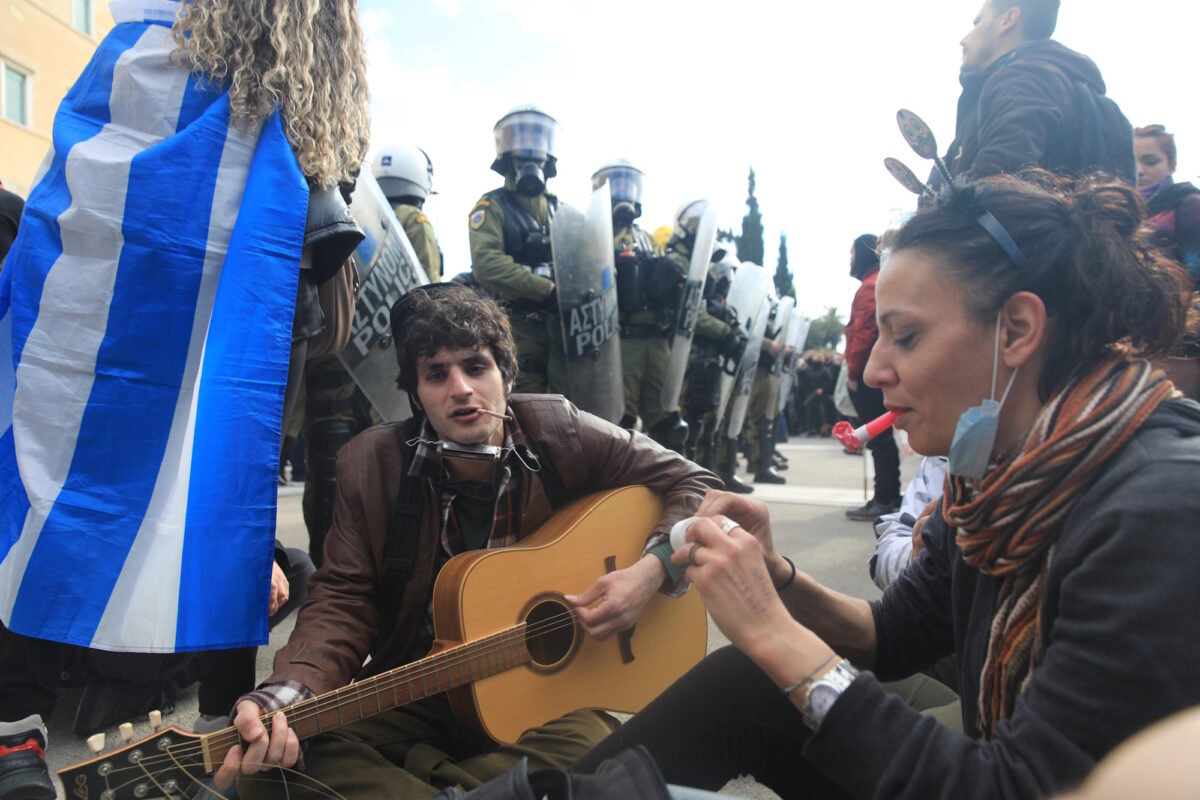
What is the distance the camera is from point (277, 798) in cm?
128

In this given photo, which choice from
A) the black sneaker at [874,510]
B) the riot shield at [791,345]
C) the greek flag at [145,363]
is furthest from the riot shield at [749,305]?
the greek flag at [145,363]

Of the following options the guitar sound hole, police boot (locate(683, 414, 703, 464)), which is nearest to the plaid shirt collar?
the guitar sound hole

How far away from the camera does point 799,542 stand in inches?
179

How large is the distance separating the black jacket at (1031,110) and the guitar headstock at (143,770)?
2.33m

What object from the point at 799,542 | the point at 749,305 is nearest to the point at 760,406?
the point at 749,305

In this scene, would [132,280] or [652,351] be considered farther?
[652,351]

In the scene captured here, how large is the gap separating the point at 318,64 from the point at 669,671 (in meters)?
1.82

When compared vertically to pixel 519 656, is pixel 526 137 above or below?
Result: above

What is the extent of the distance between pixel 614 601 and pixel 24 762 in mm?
1299

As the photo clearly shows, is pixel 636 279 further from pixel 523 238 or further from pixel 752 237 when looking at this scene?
pixel 752 237

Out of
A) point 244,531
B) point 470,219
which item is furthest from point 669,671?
point 470,219

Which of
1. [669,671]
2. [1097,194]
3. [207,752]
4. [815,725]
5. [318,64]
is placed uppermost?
[318,64]

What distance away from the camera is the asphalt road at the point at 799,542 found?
2053 mm

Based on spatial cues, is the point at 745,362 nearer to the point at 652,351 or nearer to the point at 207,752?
the point at 652,351
